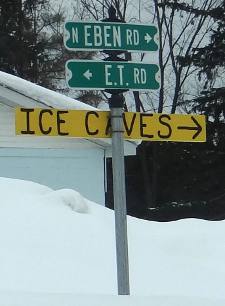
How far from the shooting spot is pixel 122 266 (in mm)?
3707

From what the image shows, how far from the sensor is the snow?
18.9ft

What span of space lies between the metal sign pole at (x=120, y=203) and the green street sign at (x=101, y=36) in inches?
14.5

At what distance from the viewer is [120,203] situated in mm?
3725

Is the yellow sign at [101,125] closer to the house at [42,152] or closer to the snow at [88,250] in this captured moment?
the snow at [88,250]

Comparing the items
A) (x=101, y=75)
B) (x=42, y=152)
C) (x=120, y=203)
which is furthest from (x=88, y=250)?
(x=42, y=152)

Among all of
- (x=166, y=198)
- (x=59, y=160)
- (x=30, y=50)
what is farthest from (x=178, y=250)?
(x=30, y=50)

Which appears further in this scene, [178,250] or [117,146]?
[178,250]

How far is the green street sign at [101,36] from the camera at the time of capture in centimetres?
390

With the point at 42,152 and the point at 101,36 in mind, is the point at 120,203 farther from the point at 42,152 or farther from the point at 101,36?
the point at 42,152

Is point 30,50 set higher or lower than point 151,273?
higher

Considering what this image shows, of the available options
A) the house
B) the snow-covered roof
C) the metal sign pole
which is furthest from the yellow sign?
the house

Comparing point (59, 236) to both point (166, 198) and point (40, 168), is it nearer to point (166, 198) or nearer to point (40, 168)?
point (40, 168)

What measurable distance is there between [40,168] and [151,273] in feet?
16.7

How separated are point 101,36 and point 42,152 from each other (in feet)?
24.0
